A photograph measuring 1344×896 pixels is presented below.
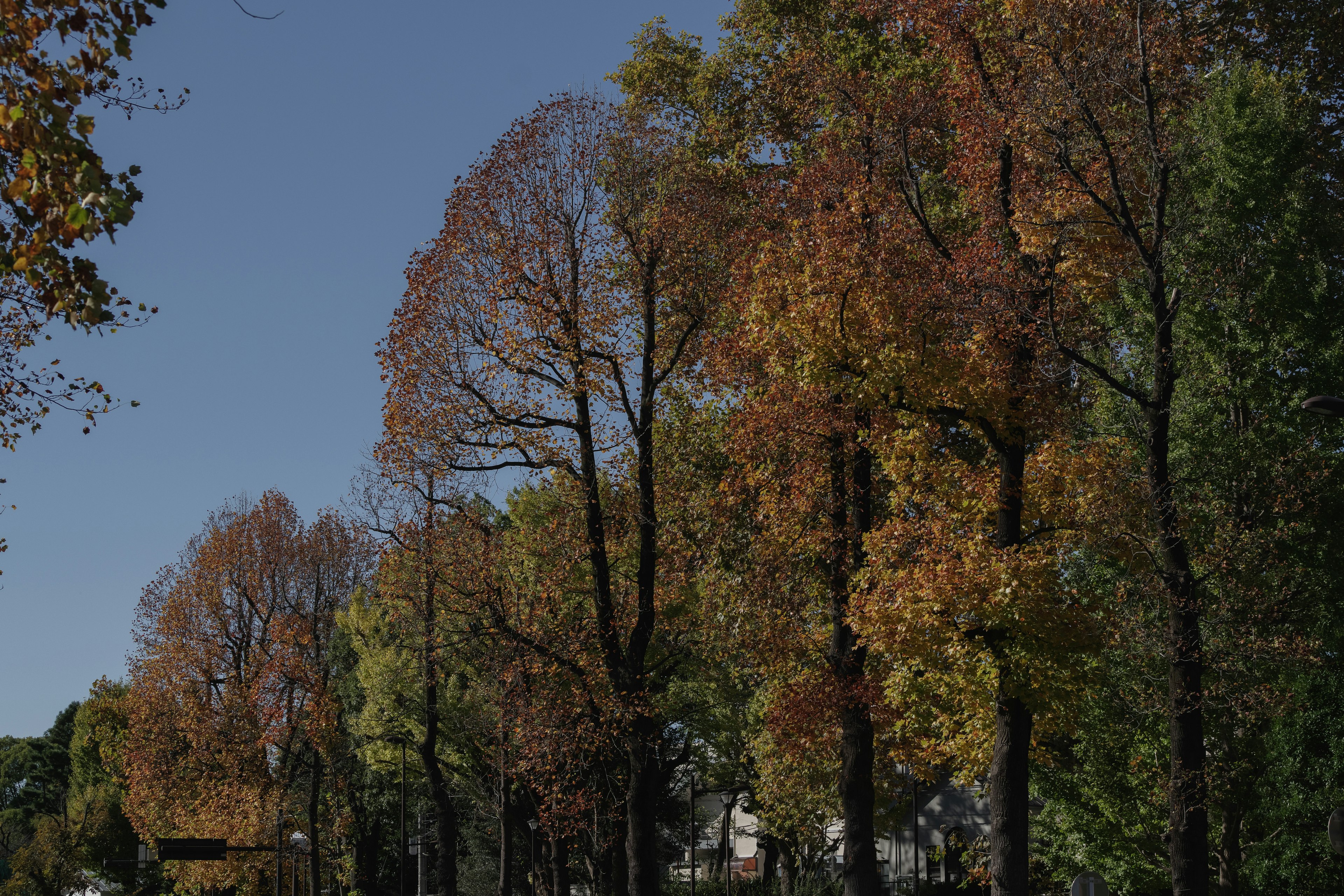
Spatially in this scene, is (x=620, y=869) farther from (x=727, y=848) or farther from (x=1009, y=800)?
(x=1009, y=800)

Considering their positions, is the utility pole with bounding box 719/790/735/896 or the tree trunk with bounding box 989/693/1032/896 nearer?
the tree trunk with bounding box 989/693/1032/896

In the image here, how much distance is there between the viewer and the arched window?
4966 cm

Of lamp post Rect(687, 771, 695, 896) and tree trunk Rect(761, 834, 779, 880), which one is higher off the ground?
lamp post Rect(687, 771, 695, 896)

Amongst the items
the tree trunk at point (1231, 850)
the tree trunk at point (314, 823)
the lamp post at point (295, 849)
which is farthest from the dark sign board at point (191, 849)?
the tree trunk at point (1231, 850)

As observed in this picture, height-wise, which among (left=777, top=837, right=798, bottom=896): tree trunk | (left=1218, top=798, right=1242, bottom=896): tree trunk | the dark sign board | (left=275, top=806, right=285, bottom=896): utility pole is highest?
(left=1218, top=798, right=1242, bottom=896): tree trunk

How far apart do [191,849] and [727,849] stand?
56.0 ft

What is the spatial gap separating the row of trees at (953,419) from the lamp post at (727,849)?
776cm

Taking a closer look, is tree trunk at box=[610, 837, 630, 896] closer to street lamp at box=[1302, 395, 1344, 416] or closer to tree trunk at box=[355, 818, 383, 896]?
street lamp at box=[1302, 395, 1344, 416]

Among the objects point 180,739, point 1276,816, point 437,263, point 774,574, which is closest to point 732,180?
point 437,263

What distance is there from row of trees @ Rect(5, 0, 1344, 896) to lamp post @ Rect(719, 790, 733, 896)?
7760 millimetres

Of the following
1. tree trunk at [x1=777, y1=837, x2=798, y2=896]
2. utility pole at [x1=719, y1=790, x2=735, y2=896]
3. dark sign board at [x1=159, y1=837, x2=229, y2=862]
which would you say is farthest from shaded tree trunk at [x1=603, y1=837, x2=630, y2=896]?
dark sign board at [x1=159, y1=837, x2=229, y2=862]

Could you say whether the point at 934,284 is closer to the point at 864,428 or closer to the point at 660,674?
the point at 864,428

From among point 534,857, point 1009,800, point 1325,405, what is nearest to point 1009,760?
point 1009,800

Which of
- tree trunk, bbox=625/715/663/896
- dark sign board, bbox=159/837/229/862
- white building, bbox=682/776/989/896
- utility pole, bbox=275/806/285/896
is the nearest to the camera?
tree trunk, bbox=625/715/663/896
